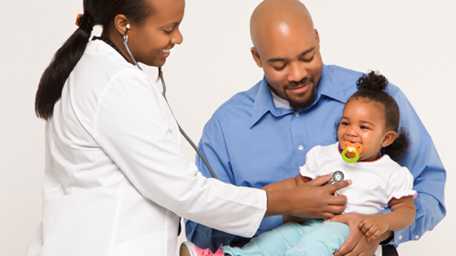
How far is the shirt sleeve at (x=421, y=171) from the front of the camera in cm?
323

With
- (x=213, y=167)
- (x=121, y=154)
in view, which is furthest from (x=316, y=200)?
(x=121, y=154)

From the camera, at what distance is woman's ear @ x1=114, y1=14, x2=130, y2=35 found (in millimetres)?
2809

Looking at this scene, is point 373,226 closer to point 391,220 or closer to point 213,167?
point 391,220

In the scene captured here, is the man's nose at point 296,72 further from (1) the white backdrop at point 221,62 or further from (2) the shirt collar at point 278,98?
(1) the white backdrop at point 221,62

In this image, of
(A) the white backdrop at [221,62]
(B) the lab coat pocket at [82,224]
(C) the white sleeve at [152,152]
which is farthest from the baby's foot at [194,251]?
(A) the white backdrop at [221,62]

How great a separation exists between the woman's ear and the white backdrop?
1.63 metres

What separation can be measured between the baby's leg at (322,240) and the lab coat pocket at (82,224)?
0.50 meters

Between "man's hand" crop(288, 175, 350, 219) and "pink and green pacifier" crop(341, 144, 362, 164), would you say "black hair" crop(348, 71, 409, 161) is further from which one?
"man's hand" crop(288, 175, 350, 219)

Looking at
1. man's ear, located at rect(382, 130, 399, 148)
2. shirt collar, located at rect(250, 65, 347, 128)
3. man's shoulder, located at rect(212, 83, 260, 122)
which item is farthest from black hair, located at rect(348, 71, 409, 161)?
man's shoulder, located at rect(212, 83, 260, 122)

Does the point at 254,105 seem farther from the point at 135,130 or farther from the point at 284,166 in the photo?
the point at 135,130

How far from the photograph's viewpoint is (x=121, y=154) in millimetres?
2770

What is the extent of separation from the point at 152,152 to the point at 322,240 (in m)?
0.54

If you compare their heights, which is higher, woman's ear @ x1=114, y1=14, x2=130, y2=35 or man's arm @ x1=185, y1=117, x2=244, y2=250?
woman's ear @ x1=114, y1=14, x2=130, y2=35

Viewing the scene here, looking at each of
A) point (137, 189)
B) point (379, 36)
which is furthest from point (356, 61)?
point (137, 189)
